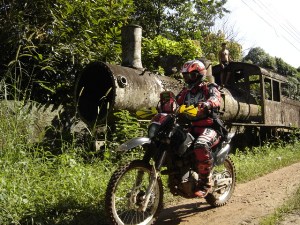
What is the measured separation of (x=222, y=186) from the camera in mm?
5121

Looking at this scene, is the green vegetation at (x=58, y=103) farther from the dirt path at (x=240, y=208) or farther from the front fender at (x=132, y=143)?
the front fender at (x=132, y=143)

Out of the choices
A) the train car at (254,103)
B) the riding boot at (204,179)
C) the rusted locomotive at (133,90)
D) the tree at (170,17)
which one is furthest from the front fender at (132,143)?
the tree at (170,17)

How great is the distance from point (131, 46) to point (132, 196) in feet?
15.0

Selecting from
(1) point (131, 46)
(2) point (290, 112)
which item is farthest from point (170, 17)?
(1) point (131, 46)

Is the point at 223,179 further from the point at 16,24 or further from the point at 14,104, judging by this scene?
the point at 16,24

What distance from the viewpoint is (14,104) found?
15.8ft

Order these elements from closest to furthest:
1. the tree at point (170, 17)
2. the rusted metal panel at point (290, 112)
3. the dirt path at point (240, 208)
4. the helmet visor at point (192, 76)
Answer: the dirt path at point (240, 208) < the helmet visor at point (192, 76) < the rusted metal panel at point (290, 112) < the tree at point (170, 17)

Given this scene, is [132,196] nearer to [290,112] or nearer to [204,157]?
[204,157]

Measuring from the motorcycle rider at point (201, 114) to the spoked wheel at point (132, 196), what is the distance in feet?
1.93

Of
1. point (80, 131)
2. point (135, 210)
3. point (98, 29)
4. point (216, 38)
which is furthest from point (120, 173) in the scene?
point (216, 38)

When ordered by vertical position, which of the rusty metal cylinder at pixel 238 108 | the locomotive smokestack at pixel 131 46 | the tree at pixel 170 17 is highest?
the tree at pixel 170 17

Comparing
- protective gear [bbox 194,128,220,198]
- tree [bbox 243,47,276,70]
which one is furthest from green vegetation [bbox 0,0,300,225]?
tree [bbox 243,47,276,70]

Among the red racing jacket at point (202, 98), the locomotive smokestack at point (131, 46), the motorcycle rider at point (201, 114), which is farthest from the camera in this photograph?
the locomotive smokestack at point (131, 46)

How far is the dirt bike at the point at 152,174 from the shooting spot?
12.3 ft
